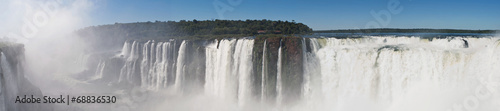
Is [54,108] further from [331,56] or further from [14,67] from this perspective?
[331,56]

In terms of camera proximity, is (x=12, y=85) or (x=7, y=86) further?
(x=12, y=85)

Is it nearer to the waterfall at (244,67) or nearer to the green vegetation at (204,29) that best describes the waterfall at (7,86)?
the waterfall at (244,67)

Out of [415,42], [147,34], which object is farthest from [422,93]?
[147,34]

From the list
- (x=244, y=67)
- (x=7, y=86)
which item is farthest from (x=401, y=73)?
(x=7, y=86)

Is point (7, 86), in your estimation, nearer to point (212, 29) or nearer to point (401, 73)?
point (401, 73)

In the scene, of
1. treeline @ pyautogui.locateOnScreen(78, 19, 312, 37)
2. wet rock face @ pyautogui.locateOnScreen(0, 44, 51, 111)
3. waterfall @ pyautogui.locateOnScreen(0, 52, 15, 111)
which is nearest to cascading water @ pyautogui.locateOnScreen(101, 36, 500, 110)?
wet rock face @ pyautogui.locateOnScreen(0, 44, 51, 111)

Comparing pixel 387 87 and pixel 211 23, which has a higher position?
pixel 211 23

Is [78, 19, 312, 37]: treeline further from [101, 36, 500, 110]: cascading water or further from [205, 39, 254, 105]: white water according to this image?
[205, 39, 254, 105]: white water
